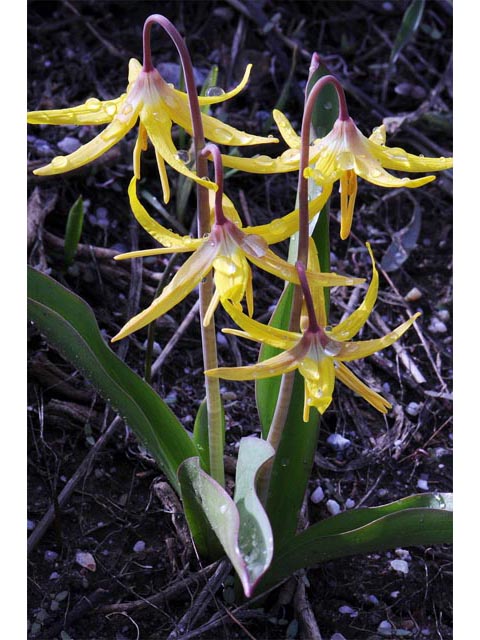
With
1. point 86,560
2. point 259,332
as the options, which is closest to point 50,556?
point 86,560

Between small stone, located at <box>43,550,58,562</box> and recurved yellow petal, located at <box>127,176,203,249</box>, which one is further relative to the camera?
small stone, located at <box>43,550,58,562</box>

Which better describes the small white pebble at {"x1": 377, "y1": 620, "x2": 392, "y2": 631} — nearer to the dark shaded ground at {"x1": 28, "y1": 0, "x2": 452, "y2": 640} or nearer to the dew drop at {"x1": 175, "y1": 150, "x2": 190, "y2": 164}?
the dark shaded ground at {"x1": 28, "y1": 0, "x2": 452, "y2": 640}

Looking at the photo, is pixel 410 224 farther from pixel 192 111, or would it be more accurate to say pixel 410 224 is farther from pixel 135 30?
pixel 192 111

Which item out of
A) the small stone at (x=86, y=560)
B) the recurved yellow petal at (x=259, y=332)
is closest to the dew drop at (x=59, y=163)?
the recurved yellow petal at (x=259, y=332)

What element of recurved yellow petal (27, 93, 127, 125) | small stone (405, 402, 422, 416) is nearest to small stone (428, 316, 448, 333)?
small stone (405, 402, 422, 416)

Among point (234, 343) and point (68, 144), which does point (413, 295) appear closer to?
point (234, 343)
